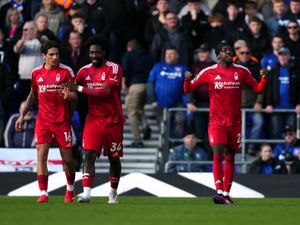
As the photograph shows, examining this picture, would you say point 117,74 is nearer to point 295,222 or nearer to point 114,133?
point 114,133

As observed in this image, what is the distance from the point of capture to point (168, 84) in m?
23.8

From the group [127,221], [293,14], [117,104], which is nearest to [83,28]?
[293,14]

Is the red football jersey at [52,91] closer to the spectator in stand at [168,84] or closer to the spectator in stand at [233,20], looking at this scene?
the spectator in stand at [168,84]

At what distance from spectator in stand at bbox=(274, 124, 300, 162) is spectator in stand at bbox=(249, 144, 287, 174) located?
5.5 inches

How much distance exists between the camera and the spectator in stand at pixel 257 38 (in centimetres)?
2409

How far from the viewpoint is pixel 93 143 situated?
1731 cm

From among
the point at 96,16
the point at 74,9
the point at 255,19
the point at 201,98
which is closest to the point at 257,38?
the point at 255,19

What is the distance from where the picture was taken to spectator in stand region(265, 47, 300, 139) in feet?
76.3

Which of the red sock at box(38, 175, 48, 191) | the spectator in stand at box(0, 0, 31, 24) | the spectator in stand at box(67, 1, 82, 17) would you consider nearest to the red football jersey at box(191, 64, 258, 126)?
the red sock at box(38, 175, 48, 191)

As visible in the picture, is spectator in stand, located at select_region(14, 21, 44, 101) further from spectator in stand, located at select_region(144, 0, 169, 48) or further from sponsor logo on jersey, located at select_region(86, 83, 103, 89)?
sponsor logo on jersey, located at select_region(86, 83, 103, 89)

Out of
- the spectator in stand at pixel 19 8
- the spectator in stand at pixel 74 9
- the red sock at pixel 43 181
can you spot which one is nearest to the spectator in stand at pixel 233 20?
the spectator in stand at pixel 74 9

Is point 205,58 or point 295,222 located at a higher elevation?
point 205,58

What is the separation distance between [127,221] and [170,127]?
32.9 feet

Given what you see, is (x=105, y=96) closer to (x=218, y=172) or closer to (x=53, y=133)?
(x=53, y=133)
